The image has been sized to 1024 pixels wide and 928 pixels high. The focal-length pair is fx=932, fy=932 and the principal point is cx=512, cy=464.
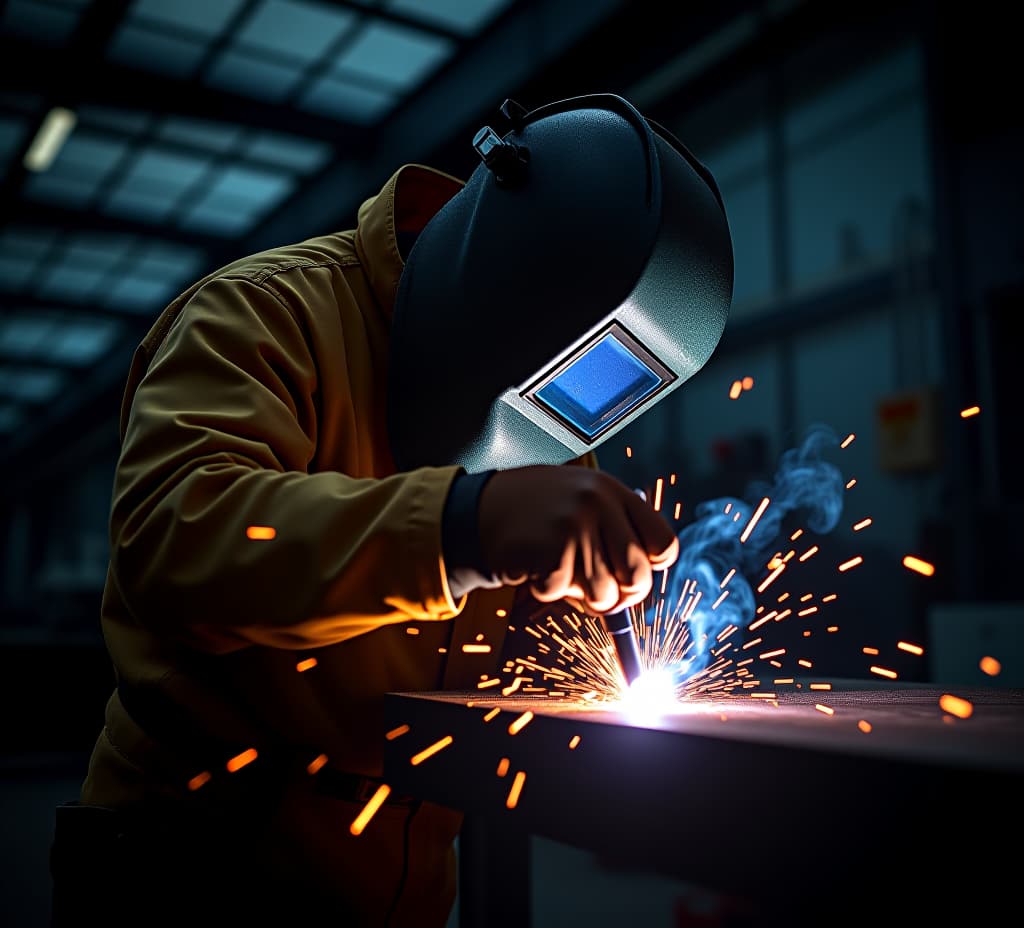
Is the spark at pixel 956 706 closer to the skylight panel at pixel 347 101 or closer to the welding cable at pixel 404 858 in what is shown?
the welding cable at pixel 404 858

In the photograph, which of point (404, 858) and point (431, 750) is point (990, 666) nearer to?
point (404, 858)

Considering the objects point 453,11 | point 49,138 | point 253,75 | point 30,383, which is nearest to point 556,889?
point 453,11

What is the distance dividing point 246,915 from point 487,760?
406mm

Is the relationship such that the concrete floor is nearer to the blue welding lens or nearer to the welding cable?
the welding cable

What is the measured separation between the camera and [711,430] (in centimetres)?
584

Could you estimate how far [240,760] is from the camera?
94 cm

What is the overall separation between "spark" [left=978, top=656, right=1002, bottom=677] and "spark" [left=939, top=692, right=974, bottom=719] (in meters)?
1.83

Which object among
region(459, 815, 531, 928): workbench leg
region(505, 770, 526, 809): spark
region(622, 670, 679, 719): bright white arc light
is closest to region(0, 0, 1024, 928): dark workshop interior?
region(459, 815, 531, 928): workbench leg

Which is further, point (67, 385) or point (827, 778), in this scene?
point (67, 385)

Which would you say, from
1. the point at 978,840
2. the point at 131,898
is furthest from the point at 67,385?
the point at 978,840

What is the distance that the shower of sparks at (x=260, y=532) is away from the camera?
0.73m

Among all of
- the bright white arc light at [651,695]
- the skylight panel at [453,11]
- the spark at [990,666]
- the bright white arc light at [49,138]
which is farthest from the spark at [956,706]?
the bright white arc light at [49,138]

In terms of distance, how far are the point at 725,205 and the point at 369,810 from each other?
321cm

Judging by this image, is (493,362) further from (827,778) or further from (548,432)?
(827,778)
